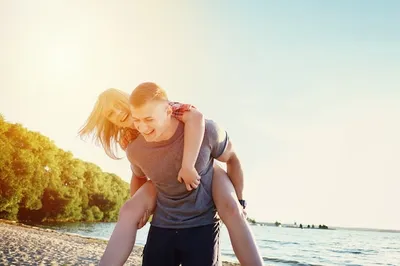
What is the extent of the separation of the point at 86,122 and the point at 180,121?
3.00ft

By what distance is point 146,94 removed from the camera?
2.73 m

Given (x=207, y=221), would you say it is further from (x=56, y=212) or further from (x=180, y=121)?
(x=56, y=212)

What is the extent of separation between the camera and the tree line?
38.7 m

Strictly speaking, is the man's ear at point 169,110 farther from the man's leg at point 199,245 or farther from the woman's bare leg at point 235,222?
the man's leg at point 199,245

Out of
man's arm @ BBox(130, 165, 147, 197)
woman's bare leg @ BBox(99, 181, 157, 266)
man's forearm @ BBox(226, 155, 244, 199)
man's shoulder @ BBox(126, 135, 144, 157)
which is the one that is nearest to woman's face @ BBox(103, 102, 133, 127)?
man's shoulder @ BBox(126, 135, 144, 157)

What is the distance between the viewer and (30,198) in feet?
142

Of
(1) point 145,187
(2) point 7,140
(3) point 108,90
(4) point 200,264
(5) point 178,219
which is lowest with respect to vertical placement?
(4) point 200,264

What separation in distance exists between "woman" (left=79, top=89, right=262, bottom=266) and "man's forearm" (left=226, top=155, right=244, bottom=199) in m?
0.10

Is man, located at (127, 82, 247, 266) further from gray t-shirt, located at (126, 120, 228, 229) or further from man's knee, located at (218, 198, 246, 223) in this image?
man's knee, located at (218, 198, 246, 223)

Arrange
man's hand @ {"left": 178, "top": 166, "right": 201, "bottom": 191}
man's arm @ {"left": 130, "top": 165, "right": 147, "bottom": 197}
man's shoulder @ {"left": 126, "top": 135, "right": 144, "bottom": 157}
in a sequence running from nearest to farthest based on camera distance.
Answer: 1. man's hand @ {"left": 178, "top": 166, "right": 201, "bottom": 191}
2. man's shoulder @ {"left": 126, "top": 135, "right": 144, "bottom": 157}
3. man's arm @ {"left": 130, "top": 165, "right": 147, "bottom": 197}

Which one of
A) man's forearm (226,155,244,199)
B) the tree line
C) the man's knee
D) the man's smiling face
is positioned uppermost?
the tree line

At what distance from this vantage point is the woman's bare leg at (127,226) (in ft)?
9.23

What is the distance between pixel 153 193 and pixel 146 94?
78cm

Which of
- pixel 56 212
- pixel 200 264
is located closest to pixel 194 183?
pixel 200 264
